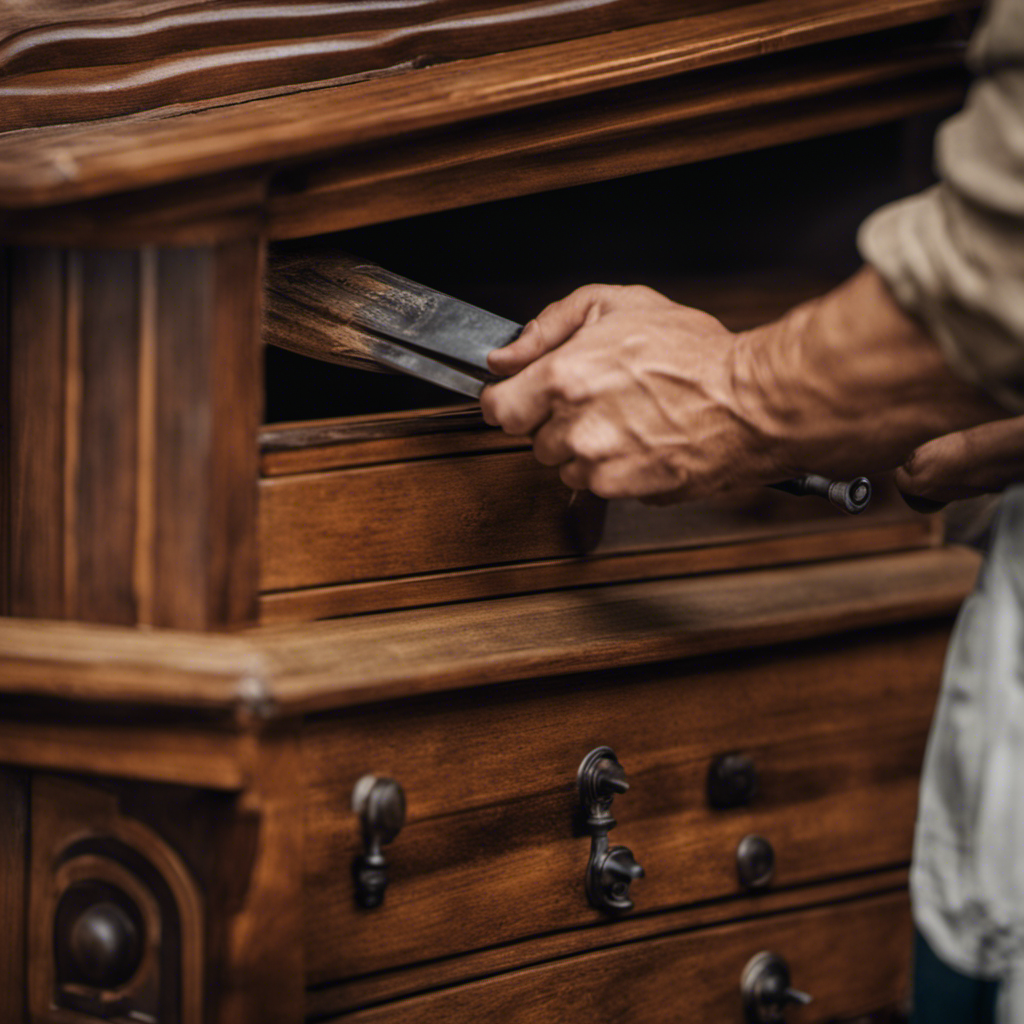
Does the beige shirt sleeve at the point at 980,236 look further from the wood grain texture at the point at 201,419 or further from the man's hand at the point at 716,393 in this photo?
the wood grain texture at the point at 201,419

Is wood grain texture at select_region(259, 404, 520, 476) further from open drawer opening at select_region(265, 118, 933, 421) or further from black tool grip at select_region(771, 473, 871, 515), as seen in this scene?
open drawer opening at select_region(265, 118, 933, 421)

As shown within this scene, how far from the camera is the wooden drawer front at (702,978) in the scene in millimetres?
772

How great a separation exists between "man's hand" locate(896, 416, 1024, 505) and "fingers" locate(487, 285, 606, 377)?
0.24 meters

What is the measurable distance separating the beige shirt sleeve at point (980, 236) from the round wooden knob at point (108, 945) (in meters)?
0.55

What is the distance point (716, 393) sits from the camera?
0.69 m

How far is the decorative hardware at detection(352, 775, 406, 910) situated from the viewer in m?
0.68

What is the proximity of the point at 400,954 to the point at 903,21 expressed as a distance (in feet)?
2.46

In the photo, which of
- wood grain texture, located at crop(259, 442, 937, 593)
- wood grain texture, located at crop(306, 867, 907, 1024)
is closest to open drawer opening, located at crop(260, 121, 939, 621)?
wood grain texture, located at crop(259, 442, 937, 593)

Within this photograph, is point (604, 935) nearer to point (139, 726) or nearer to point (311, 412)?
point (139, 726)

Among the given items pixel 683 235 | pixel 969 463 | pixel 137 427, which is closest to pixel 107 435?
pixel 137 427

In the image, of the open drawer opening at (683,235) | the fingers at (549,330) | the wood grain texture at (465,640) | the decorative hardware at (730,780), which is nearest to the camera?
the wood grain texture at (465,640)

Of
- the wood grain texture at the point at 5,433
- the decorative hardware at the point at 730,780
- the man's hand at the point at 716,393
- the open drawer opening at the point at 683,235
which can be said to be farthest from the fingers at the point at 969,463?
the wood grain texture at the point at 5,433

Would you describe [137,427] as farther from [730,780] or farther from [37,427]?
[730,780]

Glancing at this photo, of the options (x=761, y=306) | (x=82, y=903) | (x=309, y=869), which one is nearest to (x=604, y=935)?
(x=309, y=869)
